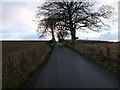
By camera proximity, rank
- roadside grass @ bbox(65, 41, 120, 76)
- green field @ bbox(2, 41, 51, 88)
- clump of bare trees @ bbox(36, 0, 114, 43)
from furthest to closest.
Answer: clump of bare trees @ bbox(36, 0, 114, 43) → roadside grass @ bbox(65, 41, 120, 76) → green field @ bbox(2, 41, 51, 88)

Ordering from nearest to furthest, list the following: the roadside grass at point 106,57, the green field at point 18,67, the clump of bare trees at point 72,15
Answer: the green field at point 18,67 < the roadside grass at point 106,57 < the clump of bare trees at point 72,15

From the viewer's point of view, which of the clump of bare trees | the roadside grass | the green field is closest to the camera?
the green field

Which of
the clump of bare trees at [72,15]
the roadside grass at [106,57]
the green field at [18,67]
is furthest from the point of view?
the clump of bare trees at [72,15]

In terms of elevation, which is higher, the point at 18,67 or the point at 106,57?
the point at 106,57

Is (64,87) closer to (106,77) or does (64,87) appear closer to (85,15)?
(106,77)

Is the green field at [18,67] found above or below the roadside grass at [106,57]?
below

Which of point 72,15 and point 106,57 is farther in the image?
point 72,15

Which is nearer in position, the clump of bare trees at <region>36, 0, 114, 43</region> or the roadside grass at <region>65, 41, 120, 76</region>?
the roadside grass at <region>65, 41, 120, 76</region>

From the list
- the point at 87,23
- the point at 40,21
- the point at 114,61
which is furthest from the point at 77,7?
the point at 114,61

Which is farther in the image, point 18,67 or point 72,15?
point 72,15

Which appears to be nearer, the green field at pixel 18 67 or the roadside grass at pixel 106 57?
the green field at pixel 18 67

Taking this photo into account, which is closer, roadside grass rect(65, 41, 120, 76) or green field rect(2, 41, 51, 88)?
green field rect(2, 41, 51, 88)

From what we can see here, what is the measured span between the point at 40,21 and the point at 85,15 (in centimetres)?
→ 934

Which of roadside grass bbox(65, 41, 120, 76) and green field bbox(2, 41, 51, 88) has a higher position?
roadside grass bbox(65, 41, 120, 76)
